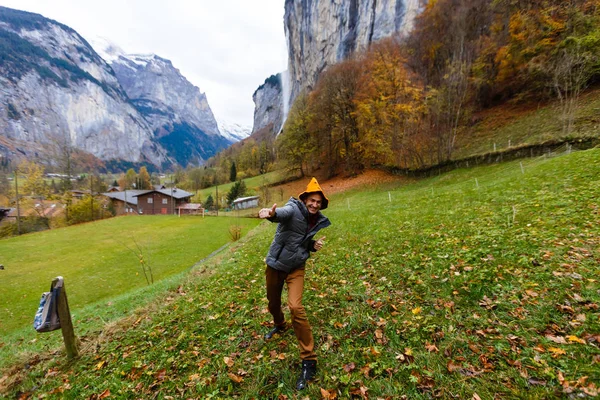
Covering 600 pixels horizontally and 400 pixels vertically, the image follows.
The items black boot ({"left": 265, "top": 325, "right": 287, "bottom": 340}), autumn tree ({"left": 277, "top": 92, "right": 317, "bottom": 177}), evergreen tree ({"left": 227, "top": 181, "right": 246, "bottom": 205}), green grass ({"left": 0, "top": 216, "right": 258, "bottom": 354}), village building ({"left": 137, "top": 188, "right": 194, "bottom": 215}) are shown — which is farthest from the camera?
village building ({"left": 137, "top": 188, "right": 194, "bottom": 215})

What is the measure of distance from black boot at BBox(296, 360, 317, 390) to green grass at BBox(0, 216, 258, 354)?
46.7 feet

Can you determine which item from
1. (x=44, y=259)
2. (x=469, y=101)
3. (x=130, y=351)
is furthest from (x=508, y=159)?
(x=44, y=259)

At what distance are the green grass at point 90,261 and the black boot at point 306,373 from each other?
14.2m

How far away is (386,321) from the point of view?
4656mm

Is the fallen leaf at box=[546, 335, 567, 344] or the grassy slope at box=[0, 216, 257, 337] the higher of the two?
the fallen leaf at box=[546, 335, 567, 344]

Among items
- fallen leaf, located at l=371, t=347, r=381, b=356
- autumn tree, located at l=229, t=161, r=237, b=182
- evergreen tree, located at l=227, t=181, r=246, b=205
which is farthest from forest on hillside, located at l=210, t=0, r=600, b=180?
autumn tree, located at l=229, t=161, r=237, b=182

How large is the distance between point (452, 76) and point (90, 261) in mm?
39888

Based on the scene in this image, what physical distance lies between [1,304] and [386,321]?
74.0 feet

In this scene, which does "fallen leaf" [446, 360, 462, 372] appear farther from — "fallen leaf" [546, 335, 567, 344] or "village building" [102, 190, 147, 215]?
"village building" [102, 190, 147, 215]

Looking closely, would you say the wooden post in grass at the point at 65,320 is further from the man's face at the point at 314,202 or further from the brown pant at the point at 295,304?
the man's face at the point at 314,202

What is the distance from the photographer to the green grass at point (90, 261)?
15664 millimetres

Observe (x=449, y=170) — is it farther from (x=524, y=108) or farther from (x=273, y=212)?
(x=273, y=212)

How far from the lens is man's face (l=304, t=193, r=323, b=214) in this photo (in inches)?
164

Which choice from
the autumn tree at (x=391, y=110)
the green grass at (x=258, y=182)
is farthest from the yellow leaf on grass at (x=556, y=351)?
the green grass at (x=258, y=182)
